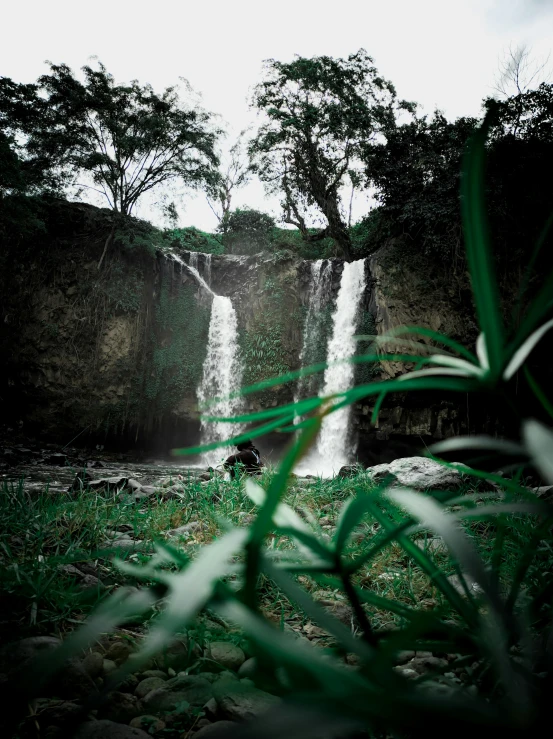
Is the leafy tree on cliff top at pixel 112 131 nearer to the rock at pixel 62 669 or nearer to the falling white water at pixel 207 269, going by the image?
the falling white water at pixel 207 269

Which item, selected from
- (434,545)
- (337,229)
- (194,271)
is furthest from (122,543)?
(337,229)

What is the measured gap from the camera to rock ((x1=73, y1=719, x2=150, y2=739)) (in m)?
0.99

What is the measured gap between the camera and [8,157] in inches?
359

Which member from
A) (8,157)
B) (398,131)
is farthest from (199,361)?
(398,131)

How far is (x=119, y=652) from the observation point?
4.53ft

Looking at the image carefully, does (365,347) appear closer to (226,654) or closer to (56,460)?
(56,460)

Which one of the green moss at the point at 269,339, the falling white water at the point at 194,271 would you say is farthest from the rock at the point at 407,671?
the falling white water at the point at 194,271

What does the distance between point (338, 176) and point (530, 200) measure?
252 inches

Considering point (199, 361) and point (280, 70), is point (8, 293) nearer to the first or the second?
point (199, 361)

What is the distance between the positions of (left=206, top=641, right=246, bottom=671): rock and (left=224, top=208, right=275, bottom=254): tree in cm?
1716

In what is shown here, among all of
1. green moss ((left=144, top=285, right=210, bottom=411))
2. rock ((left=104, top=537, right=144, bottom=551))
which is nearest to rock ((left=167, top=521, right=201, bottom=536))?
rock ((left=104, top=537, right=144, bottom=551))

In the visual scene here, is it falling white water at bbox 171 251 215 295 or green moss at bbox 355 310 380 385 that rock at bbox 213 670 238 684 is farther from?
falling white water at bbox 171 251 215 295

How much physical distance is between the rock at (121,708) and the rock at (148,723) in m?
0.02

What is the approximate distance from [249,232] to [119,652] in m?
17.7
